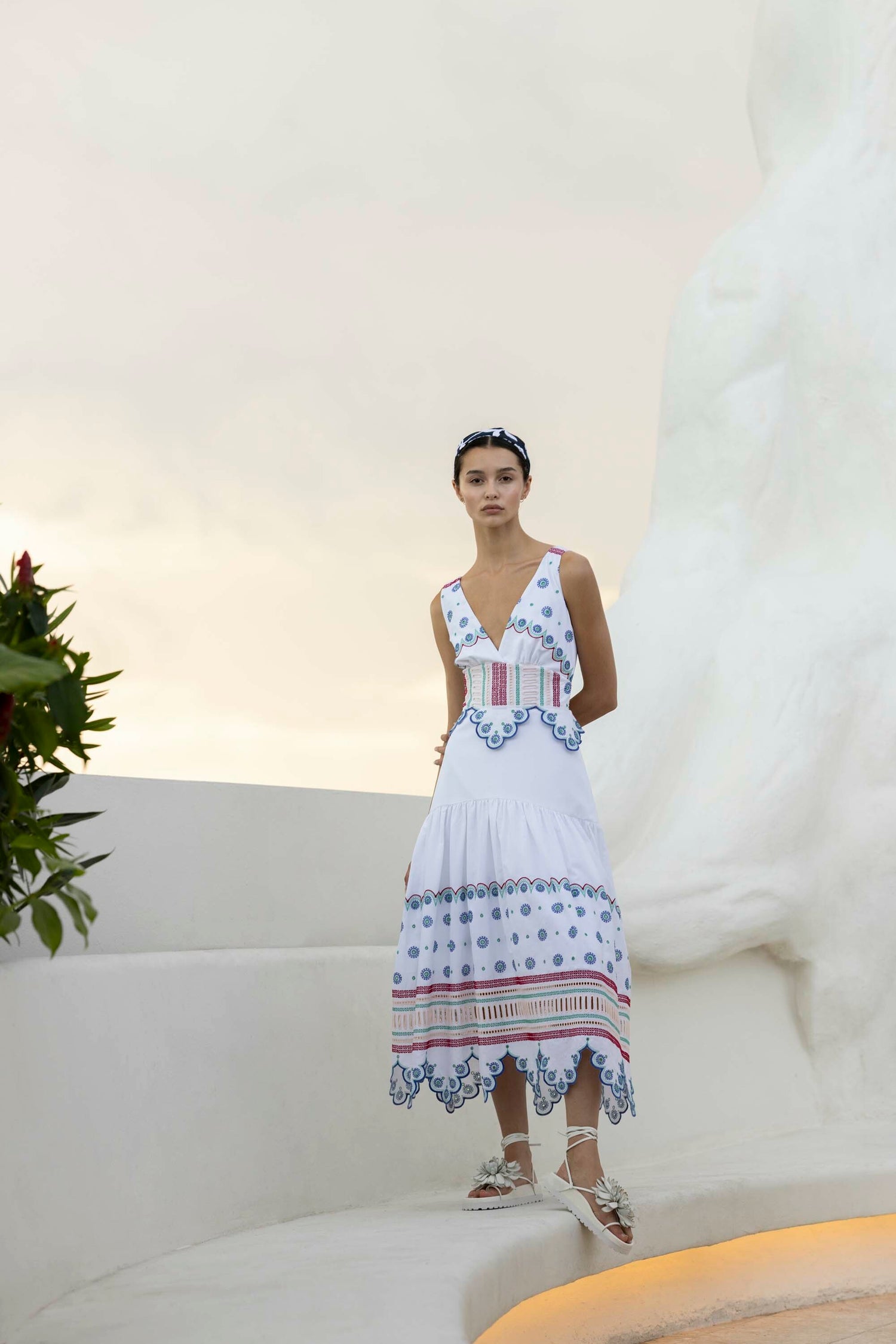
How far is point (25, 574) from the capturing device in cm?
133

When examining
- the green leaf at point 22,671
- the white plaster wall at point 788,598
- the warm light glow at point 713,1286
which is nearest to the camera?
the green leaf at point 22,671

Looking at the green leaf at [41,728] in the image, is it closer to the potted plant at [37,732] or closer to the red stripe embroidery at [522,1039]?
the potted plant at [37,732]

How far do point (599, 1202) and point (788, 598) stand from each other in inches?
84.1

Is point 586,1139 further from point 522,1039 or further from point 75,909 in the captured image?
point 75,909

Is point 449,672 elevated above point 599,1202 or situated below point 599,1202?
above

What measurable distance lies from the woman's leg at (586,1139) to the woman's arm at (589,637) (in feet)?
1.92

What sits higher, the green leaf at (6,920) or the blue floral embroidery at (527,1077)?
the green leaf at (6,920)

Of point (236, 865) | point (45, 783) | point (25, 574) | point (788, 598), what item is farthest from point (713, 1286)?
point (788, 598)

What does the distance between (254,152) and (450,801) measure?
18.0 feet

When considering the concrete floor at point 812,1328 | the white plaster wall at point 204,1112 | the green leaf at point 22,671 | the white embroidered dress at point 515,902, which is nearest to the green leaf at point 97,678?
the green leaf at point 22,671

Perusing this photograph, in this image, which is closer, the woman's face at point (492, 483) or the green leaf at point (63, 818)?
the green leaf at point (63, 818)

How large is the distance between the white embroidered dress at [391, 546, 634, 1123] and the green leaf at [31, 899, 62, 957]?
1.08 m

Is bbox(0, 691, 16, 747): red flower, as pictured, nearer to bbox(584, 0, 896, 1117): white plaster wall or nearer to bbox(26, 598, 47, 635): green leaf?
bbox(26, 598, 47, 635): green leaf

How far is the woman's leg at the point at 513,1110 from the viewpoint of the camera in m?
2.29
